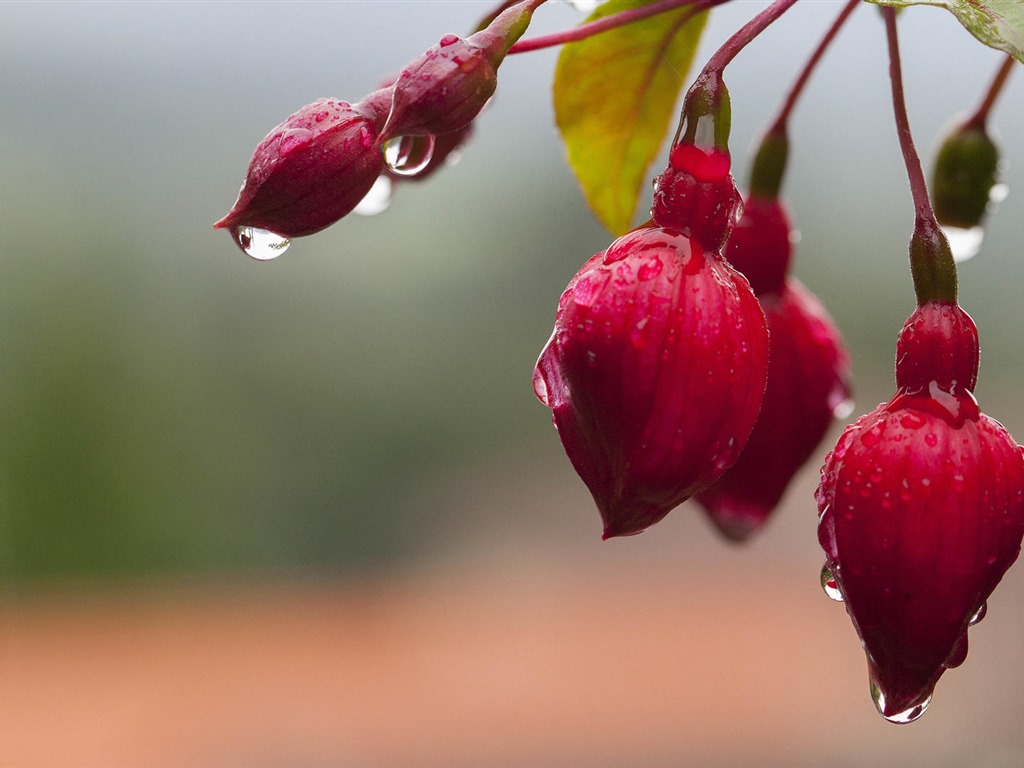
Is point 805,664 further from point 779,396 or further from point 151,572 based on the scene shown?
point 779,396

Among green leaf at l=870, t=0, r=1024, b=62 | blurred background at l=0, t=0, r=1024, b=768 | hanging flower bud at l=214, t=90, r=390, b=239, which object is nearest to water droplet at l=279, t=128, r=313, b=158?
hanging flower bud at l=214, t=90, r=390, b=239

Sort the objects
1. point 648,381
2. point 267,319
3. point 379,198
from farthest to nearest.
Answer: point 267,319, point 379,198, point 648,381

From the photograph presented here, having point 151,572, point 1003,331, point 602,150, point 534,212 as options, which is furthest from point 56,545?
point 602,150

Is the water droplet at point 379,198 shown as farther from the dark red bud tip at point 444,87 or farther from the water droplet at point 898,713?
the water droplet at point 898,713

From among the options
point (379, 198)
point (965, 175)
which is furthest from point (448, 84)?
point (965, 175)

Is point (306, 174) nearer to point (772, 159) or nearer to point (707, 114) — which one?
point (707, 114)

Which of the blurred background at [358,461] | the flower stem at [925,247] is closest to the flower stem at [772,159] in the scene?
the flower stem at [925,247]

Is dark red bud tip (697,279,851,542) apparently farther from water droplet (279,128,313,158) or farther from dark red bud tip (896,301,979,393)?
water droplet (279,128,313,158)
